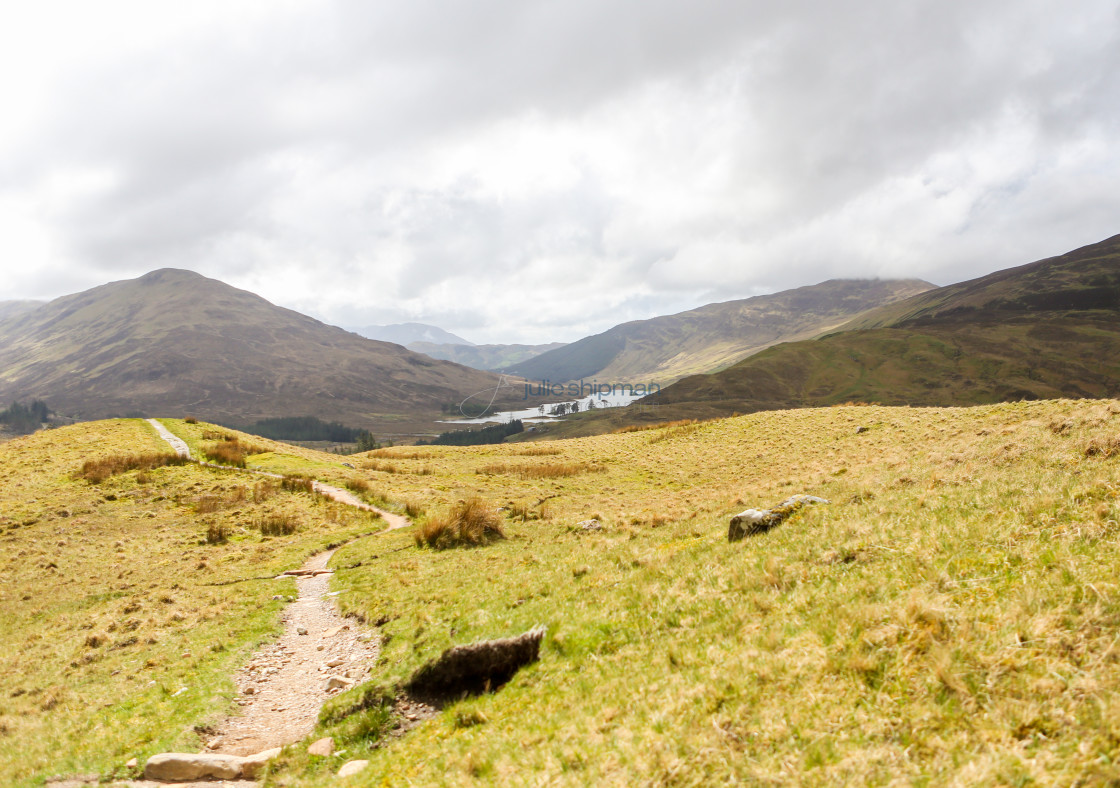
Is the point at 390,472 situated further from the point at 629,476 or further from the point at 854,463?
the point at 854,463

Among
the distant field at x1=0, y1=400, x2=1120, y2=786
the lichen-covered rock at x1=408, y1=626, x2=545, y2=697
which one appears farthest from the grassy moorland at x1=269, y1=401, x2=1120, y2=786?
the lichen-covered rock at x1=408, y1=626, x2=545, y2=697

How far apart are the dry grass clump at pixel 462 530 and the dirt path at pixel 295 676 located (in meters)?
5.38

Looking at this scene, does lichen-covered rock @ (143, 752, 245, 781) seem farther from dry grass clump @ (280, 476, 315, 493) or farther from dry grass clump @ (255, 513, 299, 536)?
dry grass clump @ (280, 476, 315, 493)

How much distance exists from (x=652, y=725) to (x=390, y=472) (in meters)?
48.2

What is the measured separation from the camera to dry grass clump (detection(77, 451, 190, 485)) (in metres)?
36.3

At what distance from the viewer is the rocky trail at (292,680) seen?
33.1 feet

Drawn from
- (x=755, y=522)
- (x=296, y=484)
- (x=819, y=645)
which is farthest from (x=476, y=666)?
(x=296, y=484)

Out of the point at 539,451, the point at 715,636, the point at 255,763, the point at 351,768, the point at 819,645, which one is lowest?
the point at 539,451

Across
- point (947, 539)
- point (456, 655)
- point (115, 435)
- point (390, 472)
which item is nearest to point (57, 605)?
point (456, 655)

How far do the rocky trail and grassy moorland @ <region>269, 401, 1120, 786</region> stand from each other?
33.7 inches

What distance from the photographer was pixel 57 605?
60.5 ft

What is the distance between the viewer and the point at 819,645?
23.3ft

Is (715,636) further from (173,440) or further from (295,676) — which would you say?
(173,440)

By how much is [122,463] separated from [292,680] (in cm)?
3777
